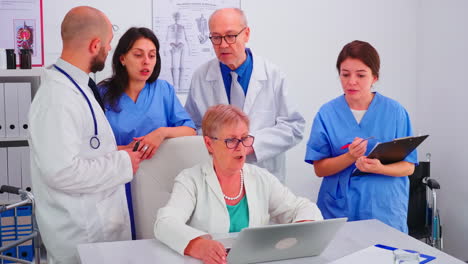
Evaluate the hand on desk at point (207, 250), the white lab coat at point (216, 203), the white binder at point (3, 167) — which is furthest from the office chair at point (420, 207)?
the white binder at point (3, 167)

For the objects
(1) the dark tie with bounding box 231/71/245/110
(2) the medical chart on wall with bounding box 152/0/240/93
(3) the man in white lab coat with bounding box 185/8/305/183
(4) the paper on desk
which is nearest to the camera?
(4) the paper on desk

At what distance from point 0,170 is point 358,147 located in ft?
6.13

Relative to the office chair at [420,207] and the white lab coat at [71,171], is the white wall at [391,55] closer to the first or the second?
the office chair at [420,207]

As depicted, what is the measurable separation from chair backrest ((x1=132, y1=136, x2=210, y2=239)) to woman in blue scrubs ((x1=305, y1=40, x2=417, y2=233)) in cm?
59

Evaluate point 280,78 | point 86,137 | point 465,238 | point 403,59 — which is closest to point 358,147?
point 280,78

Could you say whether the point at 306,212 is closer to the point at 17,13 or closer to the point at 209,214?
the point at 209,214

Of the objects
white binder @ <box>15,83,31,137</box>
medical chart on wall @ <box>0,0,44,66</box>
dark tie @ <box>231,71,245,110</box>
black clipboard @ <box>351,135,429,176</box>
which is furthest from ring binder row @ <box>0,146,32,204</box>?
black clipboard @ <box>351,135,429,176</box>

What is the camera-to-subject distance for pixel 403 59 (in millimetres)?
4070

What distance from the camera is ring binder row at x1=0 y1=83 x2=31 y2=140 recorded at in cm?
292

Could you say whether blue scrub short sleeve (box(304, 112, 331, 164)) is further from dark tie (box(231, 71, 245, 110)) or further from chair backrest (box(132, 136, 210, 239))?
chair backrest (box(132, 136, 210, 239))

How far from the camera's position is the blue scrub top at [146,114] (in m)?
2.38

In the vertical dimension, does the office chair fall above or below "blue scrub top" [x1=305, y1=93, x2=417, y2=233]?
below

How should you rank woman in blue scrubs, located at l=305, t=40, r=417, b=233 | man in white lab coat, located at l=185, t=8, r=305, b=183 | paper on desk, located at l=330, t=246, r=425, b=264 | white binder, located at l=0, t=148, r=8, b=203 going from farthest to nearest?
1. white binder, located at l=0, t=148, r=8, b=203
2. man in white lab coat, located at l=185, t=8, r=305, b=183
3. woman in blue scrubs, located at l=305, t=40, r=417, b=233
4. paper on desk, located at l=330, t=246, r=425, b=264

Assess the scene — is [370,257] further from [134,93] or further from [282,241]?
[134,93]
